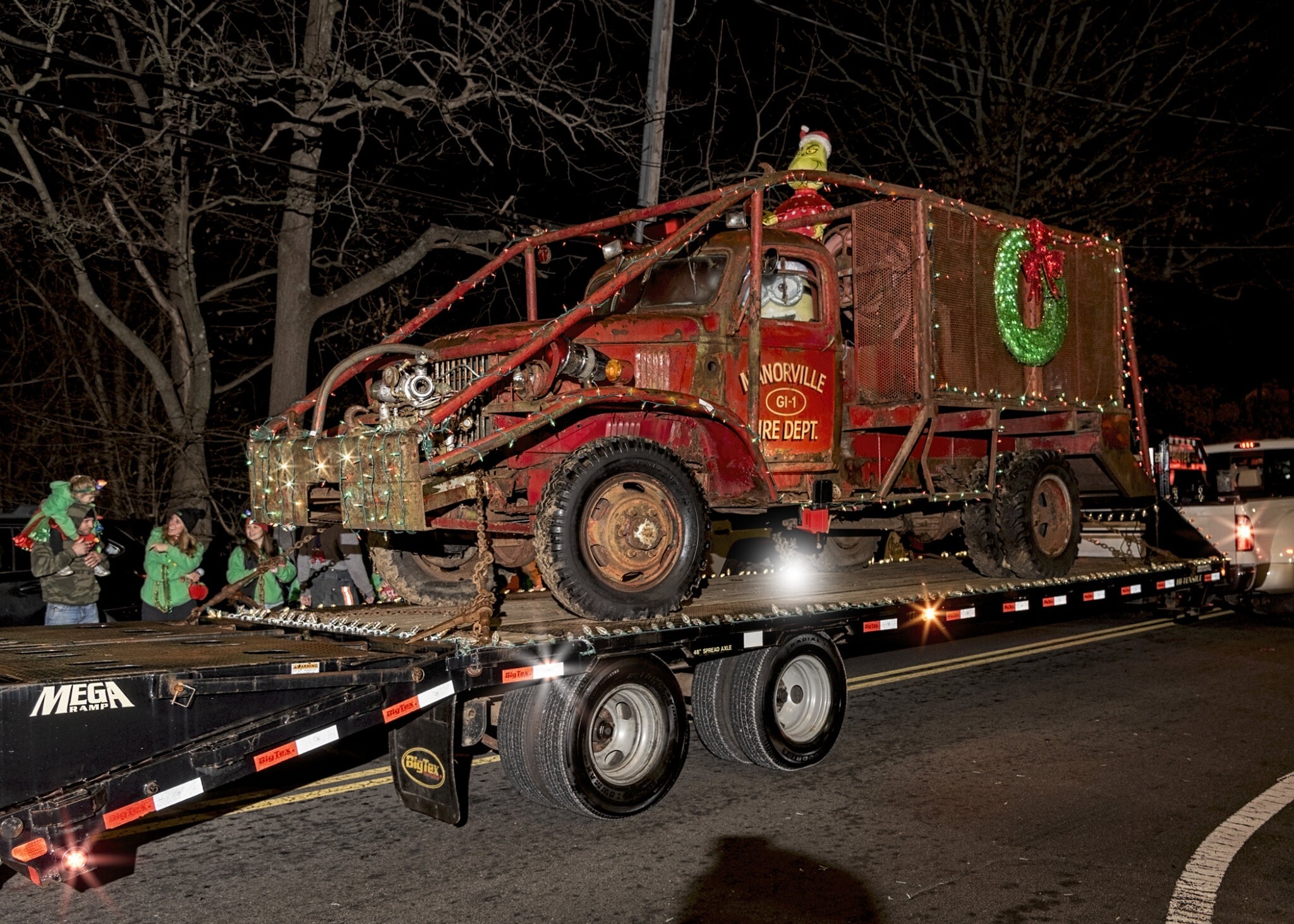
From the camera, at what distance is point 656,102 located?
12.3 meters

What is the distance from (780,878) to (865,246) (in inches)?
198

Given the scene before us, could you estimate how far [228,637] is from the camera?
249 inches

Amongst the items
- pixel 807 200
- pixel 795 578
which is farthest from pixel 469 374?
pixel 807 200

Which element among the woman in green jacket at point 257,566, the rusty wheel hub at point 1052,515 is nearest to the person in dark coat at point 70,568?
the woman in green jacket at point 257,566

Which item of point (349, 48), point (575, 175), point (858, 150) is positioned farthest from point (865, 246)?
point (858, 150)

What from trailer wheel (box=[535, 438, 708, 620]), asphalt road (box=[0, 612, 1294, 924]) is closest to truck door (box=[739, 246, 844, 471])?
trailer wheel (box=[535, 438, 708, 620])

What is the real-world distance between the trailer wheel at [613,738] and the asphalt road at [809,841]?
0.54ft

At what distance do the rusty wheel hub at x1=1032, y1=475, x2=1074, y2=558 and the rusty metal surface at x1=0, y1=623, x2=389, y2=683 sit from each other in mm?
5956

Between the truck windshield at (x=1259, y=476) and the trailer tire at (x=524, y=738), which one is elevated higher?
the truck windshield at (x=1259, y=476)

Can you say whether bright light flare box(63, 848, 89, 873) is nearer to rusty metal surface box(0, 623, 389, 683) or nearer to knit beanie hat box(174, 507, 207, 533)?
rusty metal surface box(0, 623, 389, 683)

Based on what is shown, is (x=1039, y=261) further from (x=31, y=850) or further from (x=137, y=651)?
(x=31, y=850)

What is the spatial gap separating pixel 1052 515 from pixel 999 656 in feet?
6.51

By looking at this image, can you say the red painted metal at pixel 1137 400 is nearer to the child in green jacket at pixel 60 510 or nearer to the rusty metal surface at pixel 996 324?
the rusty metal surface at pixel 996 324

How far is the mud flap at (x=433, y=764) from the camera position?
5.41 meters
